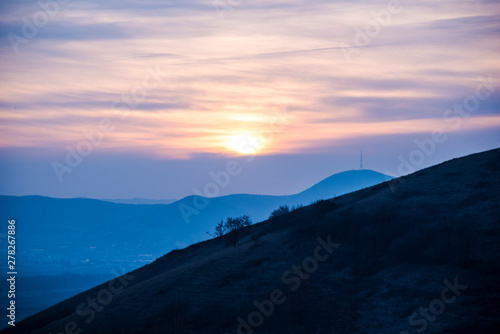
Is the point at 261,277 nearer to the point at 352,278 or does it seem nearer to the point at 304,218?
the point at 352,278

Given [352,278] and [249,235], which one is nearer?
[352,278]

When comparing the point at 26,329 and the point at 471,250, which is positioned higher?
the point at 26,329

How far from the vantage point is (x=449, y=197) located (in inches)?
1129

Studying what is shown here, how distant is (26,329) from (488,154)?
3104cm

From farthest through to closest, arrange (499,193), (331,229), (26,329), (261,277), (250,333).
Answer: (26,329) < (331,229) < (499,193) < (261,277) < (250,333)

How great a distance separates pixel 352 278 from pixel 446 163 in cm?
1609

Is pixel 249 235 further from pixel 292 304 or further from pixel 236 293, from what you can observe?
pixel 292 304

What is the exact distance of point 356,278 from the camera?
23.7m

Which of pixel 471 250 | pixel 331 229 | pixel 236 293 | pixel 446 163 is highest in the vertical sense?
pixel 446 163

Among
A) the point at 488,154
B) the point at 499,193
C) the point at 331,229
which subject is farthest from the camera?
the point at 488,154

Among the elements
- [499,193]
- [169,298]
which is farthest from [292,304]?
[499,193]

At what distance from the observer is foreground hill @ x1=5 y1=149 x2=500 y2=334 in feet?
64.8

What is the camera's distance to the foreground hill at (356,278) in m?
19.8

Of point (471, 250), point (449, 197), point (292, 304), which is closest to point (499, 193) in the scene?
point (449, 197)
